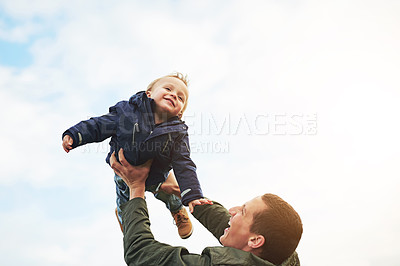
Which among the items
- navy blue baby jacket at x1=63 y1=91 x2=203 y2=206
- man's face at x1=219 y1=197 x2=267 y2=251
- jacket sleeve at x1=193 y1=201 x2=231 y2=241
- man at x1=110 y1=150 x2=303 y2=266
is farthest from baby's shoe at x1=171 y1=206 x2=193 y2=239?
man's face at x1=219 y1=197 x2=267 y2=251

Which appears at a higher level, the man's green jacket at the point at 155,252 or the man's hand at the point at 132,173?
the man's hand at the point at 132,173

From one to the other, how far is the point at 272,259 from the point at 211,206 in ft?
2.67

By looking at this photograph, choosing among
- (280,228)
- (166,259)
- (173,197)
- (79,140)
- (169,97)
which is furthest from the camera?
(173,197)

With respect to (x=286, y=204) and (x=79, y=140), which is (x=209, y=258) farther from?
(x=79, y=140)

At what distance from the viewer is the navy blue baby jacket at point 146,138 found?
3027mm

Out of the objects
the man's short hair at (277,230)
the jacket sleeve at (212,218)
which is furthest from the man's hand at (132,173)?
the man's short hair at (277,230)

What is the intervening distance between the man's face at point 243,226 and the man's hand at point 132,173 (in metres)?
0.72

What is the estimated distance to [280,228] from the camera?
256 cm

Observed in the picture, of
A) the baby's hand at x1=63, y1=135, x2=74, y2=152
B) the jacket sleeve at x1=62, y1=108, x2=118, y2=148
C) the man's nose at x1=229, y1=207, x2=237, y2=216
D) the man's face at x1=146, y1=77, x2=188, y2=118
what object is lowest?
the man's nose at x1=229, y1=207, x2=237, y2=216

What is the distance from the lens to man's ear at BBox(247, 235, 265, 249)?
2.57 m

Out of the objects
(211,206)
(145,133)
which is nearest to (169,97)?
(145,133)

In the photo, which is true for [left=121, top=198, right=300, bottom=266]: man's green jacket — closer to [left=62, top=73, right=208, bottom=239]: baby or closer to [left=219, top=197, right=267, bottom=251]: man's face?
[left=219, top=197, right=267, bottom=251]: man's face

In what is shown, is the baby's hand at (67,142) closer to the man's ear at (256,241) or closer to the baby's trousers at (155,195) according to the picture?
the baby's trousers at (155,195)

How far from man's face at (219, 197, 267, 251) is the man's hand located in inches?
28.2
